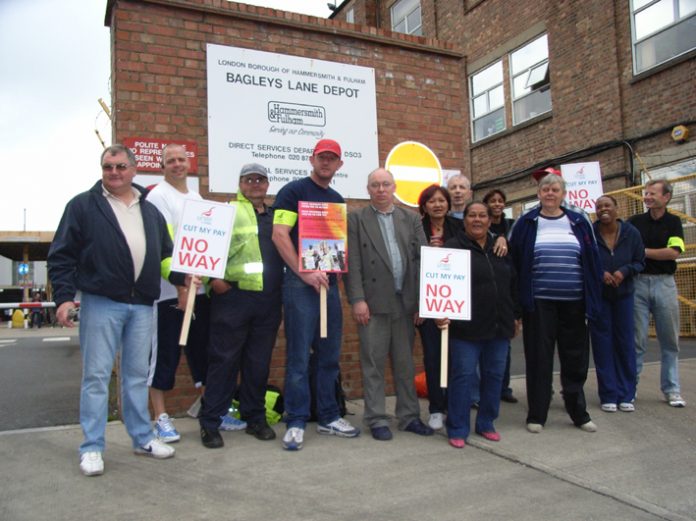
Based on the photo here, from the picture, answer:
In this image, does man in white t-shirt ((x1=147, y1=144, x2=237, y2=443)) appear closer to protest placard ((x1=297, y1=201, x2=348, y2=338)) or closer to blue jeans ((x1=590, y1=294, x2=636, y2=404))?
protest placard ((x1=297, y1=201, x2=348, y2=338))

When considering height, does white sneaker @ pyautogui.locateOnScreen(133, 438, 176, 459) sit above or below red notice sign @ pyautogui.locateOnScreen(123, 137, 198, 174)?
below

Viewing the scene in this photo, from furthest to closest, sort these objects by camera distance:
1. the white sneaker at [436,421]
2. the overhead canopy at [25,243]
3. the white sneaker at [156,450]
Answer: the overhead canopy at [25,243] < the white sneaker at [436,421] < the white sneaker at [156,450]

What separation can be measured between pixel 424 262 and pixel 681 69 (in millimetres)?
9621

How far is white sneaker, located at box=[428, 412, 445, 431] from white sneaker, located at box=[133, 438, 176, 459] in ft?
6.34

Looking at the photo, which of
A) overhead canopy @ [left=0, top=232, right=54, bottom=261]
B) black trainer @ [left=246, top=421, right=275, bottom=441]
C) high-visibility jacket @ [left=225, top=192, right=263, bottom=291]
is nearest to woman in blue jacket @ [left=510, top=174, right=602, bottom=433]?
black trainer @ [left=246, top=421, right=275, bottom=441]

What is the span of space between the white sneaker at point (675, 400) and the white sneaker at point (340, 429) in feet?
9.73

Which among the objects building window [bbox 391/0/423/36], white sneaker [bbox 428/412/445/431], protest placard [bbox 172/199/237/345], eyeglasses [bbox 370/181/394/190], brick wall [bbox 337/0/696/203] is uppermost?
building window [bbox 391/0/423/36]

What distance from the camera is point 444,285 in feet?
14.1

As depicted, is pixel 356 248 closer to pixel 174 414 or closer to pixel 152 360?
pixel 152 360

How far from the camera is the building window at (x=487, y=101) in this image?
52.5ft

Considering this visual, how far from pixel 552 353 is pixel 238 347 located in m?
2.41

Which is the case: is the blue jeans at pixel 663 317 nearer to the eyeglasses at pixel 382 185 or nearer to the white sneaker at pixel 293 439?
the eyeglasses at pixel 382 185

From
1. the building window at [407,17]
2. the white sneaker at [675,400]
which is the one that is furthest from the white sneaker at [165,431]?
the building window at [407,17]

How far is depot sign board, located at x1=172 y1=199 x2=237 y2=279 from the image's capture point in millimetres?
3949
